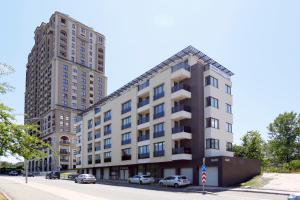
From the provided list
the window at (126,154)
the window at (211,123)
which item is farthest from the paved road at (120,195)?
the window at (126,154)

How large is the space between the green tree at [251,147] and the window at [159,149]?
29377 mm

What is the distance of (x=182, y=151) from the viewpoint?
45.5m

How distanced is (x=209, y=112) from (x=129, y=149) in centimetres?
1883

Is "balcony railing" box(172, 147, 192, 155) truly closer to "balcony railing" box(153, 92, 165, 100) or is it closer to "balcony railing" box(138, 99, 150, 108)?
"balcony railing" box(153, 92, 165, 100)

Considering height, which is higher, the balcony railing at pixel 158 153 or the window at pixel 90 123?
the window at pixel 90 123

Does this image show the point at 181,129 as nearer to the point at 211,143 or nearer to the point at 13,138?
the point at 211,143

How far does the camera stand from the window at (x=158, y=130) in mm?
49828

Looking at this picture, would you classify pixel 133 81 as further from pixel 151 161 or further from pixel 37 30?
pixel 37 30

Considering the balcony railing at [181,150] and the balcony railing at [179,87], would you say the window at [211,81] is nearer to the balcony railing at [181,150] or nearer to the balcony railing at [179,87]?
the balcony railing at [179,87]

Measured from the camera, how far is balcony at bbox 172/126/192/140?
45844mm

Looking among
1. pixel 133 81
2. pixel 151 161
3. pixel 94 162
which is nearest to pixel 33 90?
pixel 94 162

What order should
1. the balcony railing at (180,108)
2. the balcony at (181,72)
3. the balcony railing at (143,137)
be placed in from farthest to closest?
1. the balcony railing at (143,137)
2. the balcony at (181,72)
3. the balcony railing at (180,108)

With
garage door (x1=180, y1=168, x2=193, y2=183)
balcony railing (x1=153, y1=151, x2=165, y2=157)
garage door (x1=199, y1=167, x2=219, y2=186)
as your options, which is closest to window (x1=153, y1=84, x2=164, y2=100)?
balcony railing (x1=153, y1=151, x2=165, y2=157)

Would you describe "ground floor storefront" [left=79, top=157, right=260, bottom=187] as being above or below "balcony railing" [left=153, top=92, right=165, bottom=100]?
below
